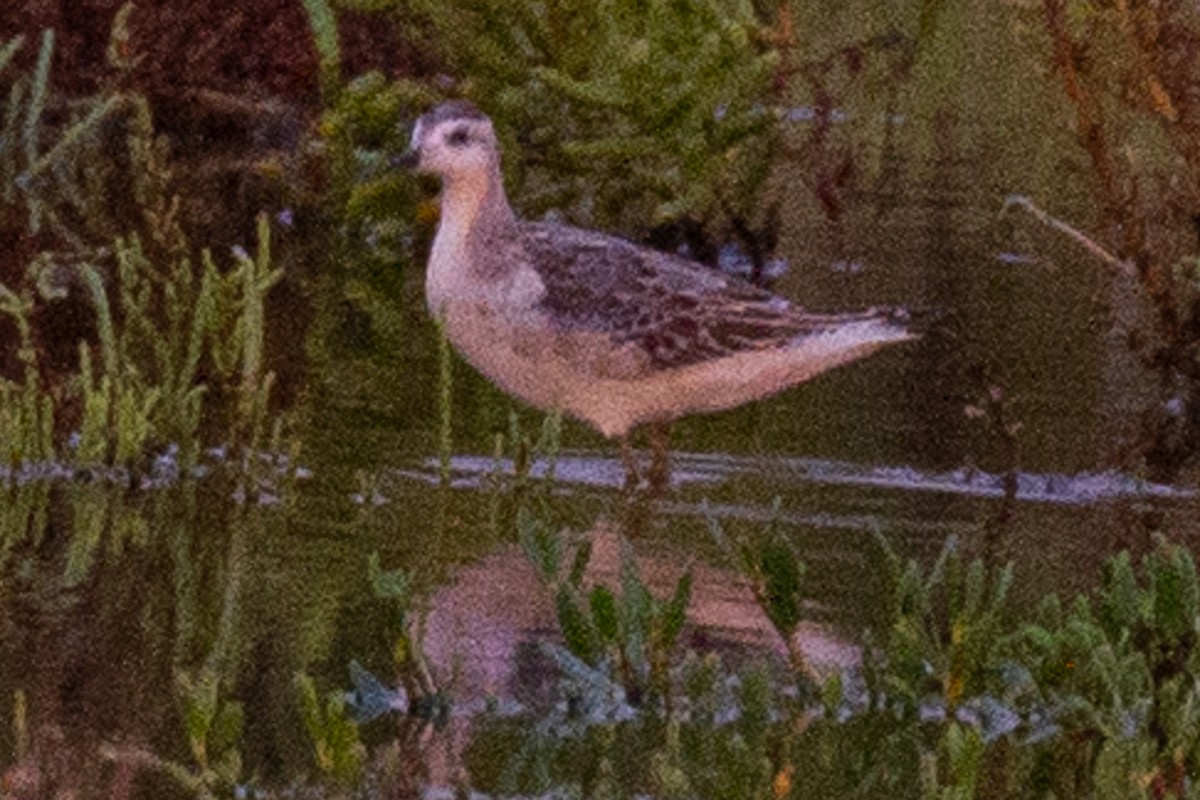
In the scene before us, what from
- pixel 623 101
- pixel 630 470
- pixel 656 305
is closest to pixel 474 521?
pixel 630 470

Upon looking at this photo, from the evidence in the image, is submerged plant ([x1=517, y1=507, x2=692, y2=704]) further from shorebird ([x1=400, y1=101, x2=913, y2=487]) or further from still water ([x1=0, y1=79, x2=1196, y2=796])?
shorebird ([x1=400, y1=101, x2=913, y2=487])

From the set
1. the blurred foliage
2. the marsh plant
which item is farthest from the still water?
the blurred foliage

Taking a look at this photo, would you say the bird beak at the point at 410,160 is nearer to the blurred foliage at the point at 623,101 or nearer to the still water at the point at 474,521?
the still water at the point at 474,521

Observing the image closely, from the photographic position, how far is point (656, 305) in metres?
8.89

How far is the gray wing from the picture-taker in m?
8.80

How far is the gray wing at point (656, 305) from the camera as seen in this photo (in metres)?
8.80

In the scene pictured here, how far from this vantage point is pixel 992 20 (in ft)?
67.8

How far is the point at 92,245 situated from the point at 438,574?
5237 millimetres

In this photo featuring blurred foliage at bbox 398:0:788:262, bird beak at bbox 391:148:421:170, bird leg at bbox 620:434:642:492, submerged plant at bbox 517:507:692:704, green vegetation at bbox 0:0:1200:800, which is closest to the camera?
green vegetation at bbox 0:0:1200:800

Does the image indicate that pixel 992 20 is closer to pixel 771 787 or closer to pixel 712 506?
pixel 712 506

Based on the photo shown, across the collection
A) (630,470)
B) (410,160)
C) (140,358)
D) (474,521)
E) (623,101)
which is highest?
(623,101)

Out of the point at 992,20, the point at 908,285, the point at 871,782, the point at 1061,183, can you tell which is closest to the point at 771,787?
the point at 871,782

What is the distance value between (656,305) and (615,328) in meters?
0.16

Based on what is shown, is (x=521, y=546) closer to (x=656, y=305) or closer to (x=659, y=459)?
(x=659, y=459)
